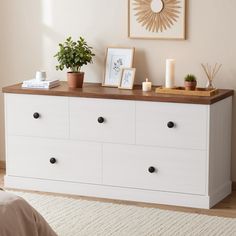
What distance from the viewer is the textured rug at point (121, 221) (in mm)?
4645

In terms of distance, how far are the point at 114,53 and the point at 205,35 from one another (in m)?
0.68

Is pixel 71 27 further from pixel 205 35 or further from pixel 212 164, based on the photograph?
pixel 212 164

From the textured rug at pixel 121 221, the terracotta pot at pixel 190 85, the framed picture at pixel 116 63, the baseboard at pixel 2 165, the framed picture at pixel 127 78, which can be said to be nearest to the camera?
the textured rug at pixel 121 221

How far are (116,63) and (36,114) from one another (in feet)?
2.26

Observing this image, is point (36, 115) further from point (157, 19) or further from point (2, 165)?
point (157, 19)

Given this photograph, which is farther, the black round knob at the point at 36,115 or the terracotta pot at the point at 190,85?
the black round knob at the point at 36,115

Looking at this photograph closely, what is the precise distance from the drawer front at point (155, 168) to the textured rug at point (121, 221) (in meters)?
0.20

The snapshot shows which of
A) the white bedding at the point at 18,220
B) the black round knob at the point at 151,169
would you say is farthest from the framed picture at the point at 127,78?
the white bedding at the point at 18,220

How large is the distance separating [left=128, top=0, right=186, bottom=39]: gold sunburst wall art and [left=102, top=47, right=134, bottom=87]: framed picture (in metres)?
0.13

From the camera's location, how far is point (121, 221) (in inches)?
190

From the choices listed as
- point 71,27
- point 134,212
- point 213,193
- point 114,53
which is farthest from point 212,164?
point 71,27

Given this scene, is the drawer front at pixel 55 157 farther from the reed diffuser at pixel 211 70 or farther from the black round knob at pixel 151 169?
the reed diffuser at pixel 211 70

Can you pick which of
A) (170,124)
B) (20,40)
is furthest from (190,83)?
(20,40)

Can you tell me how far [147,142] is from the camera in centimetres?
515
